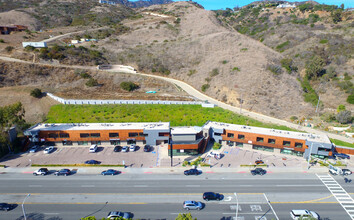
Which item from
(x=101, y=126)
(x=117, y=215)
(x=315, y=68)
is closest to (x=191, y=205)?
(x=117, y=215)

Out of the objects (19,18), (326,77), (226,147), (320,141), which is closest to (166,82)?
(226,147)

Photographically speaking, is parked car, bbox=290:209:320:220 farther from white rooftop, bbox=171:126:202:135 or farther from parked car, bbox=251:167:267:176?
white rooftop, bbox=171:126:202:135

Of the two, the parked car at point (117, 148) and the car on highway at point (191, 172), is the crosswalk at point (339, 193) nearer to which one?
the car on highway at point (191, 172)

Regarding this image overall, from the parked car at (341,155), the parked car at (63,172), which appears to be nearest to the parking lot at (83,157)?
the parked car at (63,172)

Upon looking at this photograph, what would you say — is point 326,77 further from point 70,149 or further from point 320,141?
point 70,149

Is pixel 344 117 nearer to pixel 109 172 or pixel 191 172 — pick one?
pixel 191 172

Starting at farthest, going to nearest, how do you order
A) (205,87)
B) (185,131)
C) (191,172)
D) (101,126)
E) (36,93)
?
1. (205,87)
2. (36,93)
3. (101,126)
4. (185,131)
5. (191,172)
